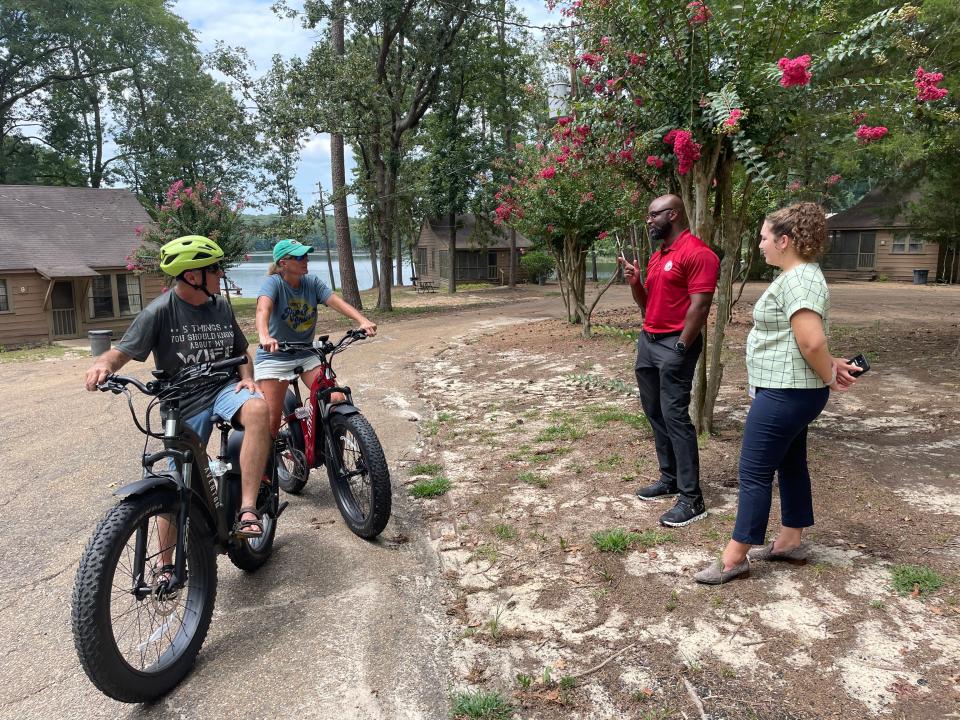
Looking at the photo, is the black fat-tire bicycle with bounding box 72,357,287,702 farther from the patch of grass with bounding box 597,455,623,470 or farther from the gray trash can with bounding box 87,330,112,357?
the gray trash can with bounding box 87,330,112,357

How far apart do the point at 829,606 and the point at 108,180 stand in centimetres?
4054

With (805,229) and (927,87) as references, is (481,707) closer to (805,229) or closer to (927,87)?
(805,229)

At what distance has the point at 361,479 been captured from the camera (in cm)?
409

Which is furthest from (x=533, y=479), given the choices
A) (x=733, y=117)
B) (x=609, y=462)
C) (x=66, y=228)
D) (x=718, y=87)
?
(x=66, y=228)

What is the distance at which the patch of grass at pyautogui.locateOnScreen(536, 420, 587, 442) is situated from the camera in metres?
5.78

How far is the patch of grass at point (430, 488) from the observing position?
188 inches

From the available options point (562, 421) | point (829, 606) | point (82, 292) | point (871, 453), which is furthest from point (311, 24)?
point (829, 606)

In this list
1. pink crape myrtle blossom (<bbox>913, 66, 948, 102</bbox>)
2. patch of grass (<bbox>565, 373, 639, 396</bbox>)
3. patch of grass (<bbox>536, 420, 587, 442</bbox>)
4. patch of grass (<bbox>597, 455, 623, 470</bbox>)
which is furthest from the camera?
patch of grass (<bbox>565, 373, 639, 396</bbox>)

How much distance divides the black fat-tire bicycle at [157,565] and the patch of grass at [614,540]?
6.37 ft

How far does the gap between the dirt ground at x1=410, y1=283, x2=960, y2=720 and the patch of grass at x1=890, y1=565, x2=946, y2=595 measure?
0.03m

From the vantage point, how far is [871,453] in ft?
15.9

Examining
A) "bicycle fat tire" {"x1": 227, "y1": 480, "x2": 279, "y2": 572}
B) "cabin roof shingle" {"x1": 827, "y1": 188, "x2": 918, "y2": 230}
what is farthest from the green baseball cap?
"cabin roof shingle" {"x1": 827, "y1": 188, "x2": 918, "y2": 230}

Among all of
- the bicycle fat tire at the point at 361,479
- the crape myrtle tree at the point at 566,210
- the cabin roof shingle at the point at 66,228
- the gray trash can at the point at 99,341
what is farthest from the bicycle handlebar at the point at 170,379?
the cabin roof shingle at the point at 66,228

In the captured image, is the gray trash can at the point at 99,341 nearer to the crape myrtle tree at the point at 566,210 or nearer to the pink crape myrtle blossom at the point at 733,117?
the crape myrtle tree at the point at 566,210
